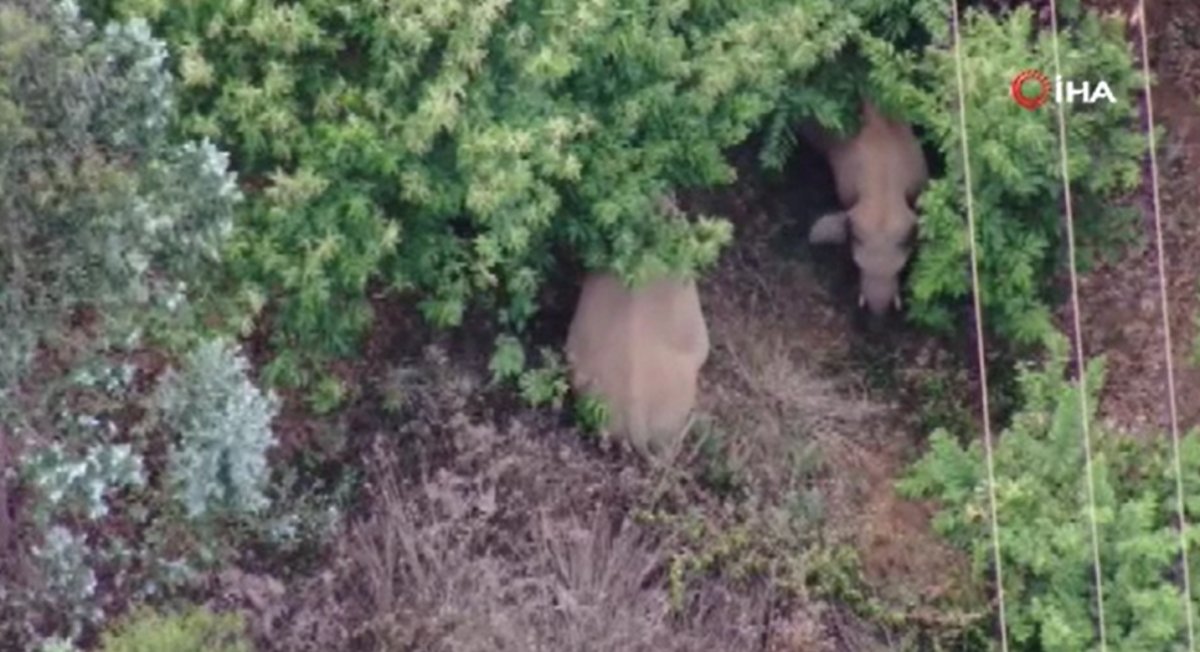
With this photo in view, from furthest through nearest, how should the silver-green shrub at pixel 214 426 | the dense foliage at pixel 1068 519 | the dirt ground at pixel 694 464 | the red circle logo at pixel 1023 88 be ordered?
the red circle logo at pixel 1023 88
the dirt ground at pixel 694 464
the dense foliage at pixel 1068 519
the silver-green shrub at pixel 214 426

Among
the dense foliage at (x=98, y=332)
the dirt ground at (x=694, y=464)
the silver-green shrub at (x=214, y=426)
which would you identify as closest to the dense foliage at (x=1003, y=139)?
the dirt ground at (x=694, y=464)

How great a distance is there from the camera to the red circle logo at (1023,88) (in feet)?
35.8

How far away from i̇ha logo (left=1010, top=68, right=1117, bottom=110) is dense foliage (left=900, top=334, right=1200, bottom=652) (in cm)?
100

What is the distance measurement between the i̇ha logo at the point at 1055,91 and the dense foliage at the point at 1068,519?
1.00 metres

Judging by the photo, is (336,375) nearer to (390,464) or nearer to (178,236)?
(390,464)

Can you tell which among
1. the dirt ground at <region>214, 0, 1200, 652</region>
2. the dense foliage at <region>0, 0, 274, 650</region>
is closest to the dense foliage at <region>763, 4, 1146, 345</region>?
the dirt ground at <region>214, 0, 1200, 652</region>

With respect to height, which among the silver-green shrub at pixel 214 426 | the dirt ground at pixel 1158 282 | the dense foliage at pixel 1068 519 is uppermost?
Answer: the dirt ground at pixel 1158 282

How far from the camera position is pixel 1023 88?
1093 centimetres

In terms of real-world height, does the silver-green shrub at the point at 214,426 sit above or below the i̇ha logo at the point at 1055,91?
below

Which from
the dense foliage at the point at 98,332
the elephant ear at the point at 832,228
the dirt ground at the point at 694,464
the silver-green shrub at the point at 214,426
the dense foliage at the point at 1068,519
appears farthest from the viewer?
the elephant ear at the point at 832,228

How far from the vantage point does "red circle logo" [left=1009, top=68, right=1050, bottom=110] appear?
35.8 feet

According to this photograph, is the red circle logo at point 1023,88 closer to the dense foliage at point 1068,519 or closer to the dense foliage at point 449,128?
the dense foliage at point 1068,519

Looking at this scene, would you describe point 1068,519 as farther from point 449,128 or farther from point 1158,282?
point 449,128

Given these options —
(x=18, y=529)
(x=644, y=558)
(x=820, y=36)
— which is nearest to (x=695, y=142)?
(x=820, y=36)
